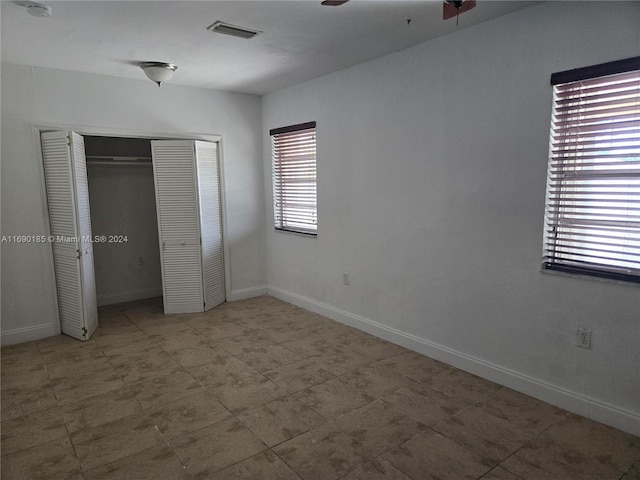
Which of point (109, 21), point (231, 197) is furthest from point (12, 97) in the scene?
point (231, 197)

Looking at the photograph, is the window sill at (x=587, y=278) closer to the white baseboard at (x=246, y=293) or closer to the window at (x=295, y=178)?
the window at (x=295, y=178)

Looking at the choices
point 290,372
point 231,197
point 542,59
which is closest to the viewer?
point 542,59

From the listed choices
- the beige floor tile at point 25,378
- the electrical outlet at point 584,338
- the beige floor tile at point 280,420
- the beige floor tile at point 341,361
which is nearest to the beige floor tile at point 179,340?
the beige floor tile at point 25,378

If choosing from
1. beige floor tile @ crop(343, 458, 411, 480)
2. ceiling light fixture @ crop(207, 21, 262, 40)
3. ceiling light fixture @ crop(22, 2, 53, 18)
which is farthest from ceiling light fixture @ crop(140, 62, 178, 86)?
beige floor tile @ crop(343, 458, 411, 480)

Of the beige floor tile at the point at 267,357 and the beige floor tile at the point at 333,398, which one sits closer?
the beige floor tile at the point at 333,398

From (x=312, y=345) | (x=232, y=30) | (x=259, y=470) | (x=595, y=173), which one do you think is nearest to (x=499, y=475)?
(x=259, y=470)

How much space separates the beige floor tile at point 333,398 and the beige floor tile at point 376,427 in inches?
2.6

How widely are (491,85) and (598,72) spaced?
65 cm

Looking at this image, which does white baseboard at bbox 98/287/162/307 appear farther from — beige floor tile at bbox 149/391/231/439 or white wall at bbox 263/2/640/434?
beige floor tile at bbox 149/391/231/439

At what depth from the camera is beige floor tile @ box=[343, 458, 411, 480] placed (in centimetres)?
206

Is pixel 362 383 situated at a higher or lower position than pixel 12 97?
lower

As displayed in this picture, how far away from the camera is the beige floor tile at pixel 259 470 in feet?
6.80

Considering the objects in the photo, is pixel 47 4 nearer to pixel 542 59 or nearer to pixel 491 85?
pixel 491 85

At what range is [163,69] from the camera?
374cm
